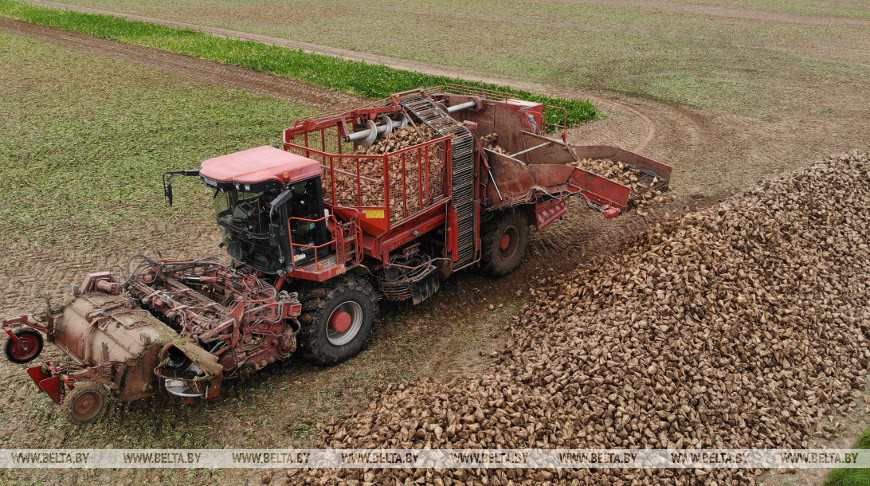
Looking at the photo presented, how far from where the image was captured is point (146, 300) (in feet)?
31.2

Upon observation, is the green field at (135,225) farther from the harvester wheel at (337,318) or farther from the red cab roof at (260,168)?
the red cab roof at (260,168)

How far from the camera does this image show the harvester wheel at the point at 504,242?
12.5 meters

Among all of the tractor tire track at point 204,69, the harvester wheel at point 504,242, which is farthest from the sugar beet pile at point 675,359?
A: the tractor tire track at point 204,69

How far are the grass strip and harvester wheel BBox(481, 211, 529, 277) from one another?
26.2 ft

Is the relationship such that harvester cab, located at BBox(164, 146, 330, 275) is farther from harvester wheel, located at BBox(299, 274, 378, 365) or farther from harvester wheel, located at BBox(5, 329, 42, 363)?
harvester wheel, located at BBox(5, 329, 42, 363)

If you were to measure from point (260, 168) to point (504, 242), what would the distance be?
16.5 feet

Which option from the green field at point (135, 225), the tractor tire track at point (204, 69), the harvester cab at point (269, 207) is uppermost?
the harvester cab at point (269, 207)

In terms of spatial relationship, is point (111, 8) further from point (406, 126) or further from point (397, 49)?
point (406, 126)

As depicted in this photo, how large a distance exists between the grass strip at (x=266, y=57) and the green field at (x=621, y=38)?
317 cm

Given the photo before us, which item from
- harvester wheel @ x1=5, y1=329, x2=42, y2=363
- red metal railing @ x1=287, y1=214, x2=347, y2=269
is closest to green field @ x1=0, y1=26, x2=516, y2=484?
harvester wheel @ x1=5, y1=329, x2=42, y2=363

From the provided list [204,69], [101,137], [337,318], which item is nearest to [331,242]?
[337,318]

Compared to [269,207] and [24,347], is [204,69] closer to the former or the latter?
[269,207]

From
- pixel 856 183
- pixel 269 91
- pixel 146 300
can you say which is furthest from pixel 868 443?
pixel 269 91

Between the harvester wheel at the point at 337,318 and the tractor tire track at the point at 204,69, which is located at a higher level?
the tractor tire track at the point at 204,69
